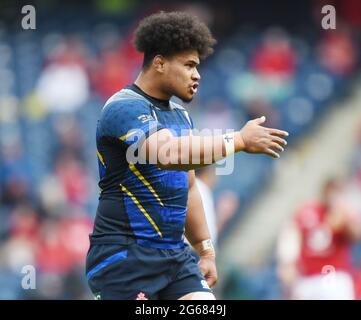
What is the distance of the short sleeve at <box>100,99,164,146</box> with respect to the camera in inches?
191

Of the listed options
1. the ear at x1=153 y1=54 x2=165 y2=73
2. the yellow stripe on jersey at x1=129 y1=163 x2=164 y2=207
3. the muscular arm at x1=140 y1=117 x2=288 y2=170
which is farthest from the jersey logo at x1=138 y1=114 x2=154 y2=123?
the ear at x1=153 y1=54 x2=165 y2=73

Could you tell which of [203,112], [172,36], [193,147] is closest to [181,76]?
[172,36]

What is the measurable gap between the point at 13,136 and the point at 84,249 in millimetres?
2532

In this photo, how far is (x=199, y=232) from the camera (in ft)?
18.2

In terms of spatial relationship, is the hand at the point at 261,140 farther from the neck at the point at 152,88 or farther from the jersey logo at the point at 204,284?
the jersey logo at the point at 204,284

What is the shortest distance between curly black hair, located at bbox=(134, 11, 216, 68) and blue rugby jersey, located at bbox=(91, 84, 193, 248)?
1.12ft

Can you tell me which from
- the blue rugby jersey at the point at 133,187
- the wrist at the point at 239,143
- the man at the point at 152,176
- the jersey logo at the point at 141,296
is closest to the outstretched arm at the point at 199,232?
the man at the point at 152,176

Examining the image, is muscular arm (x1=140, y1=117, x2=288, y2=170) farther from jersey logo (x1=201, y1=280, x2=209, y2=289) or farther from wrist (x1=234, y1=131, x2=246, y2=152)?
jersey logo (x1=201, y1=280, x2=209, y2=289)

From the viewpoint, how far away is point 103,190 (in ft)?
16.8

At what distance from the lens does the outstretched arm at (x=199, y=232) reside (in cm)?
551

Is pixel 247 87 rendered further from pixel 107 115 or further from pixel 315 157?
pixel 107 115

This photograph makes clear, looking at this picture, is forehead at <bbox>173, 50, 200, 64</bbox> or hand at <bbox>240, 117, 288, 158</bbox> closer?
hand at <bbox>240, 117, 288, 158</bbox>

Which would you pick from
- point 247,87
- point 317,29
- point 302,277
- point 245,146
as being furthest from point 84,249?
point 245,146

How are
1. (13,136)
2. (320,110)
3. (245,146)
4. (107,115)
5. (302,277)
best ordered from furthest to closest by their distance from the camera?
1. (320,110)
2. (13,136)
3. (302,277)
4. (107,115)
5. (245,146)
